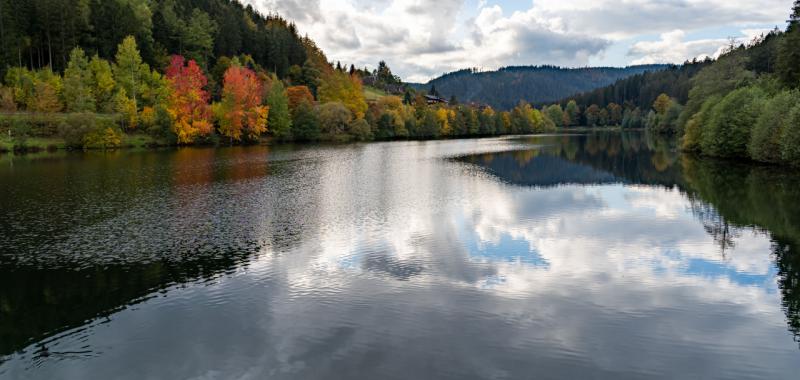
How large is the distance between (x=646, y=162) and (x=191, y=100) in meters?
74.3

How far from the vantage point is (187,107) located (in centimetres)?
8881

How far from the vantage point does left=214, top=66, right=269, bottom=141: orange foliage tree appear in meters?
93.1

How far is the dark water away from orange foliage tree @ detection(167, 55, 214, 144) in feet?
167

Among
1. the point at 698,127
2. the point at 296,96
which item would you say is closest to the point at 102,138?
the point at 296,96

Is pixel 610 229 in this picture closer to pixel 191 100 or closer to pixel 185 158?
pixel 185 158

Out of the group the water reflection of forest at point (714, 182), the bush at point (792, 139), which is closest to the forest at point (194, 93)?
the bush at point (792, 139)

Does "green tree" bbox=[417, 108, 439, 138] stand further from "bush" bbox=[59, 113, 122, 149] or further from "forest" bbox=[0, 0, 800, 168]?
"bush" bbox=[59, 113, 122, 149]

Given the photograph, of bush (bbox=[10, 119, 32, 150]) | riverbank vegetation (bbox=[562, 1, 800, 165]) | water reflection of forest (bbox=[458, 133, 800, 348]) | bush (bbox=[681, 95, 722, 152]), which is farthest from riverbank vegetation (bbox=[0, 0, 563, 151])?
riverbank vegetation (bbox=[562, 1, 800, 165])

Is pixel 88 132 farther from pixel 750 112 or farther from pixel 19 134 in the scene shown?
pixel 750 112

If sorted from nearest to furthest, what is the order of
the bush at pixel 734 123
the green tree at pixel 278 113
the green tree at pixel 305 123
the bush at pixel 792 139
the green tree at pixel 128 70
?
the bush at pixel 792 139, the bush at pixel 734 123, the green tree at pixel 128 70, the green tree at pixel 278 113, the green tree at pixel 305 123

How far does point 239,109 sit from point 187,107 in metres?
8.90

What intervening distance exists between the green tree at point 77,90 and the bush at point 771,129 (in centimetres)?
9249

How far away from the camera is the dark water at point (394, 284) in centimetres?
1312

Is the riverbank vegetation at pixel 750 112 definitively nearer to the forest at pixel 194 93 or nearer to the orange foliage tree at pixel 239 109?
the forest at pixel 194 93
